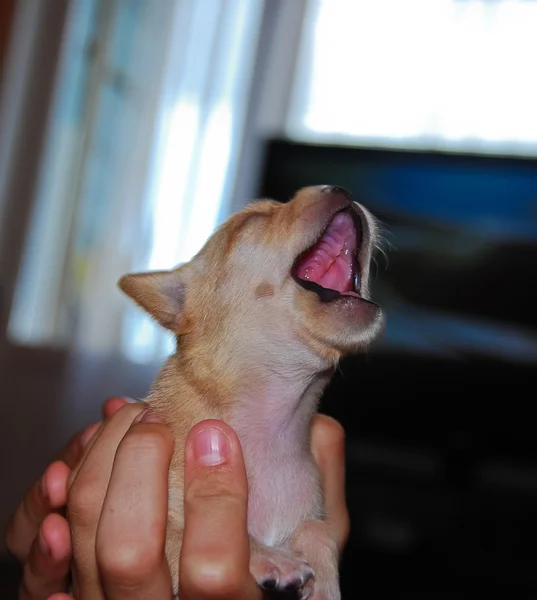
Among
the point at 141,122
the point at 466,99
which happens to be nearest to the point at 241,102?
the point at 141,122

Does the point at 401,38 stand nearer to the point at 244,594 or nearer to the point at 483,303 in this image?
the point at 483,303

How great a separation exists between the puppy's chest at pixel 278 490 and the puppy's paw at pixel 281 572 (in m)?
0.08

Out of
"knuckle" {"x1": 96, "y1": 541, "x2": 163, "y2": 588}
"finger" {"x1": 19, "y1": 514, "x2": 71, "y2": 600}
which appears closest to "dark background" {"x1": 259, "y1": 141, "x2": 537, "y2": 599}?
"finger" {"x1": 19, "y1": 514, "x2": 71, "y2": 600}

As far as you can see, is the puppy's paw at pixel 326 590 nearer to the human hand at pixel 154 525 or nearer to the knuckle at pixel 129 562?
the human hand at pixel 154 525

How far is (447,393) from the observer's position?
235 centimetres

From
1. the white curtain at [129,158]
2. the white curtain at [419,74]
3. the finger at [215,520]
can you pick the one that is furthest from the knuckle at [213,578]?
the white curtain at [419,74]

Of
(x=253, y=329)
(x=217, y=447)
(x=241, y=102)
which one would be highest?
(x=241, y=102)

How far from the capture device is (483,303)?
2.35 metres

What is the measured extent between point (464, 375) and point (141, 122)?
2.40 metres

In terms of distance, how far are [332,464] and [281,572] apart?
1.27 ft

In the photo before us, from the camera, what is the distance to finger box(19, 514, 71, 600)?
1186mm

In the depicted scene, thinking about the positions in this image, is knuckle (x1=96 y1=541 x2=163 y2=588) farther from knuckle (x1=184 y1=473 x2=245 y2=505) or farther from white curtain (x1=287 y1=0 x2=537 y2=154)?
white curtain (x1=287 y1=0 x2=537 y2=154)

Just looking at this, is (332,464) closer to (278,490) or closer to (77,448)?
(278,490)

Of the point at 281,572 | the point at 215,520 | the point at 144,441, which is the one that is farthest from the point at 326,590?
the point at 144,441
